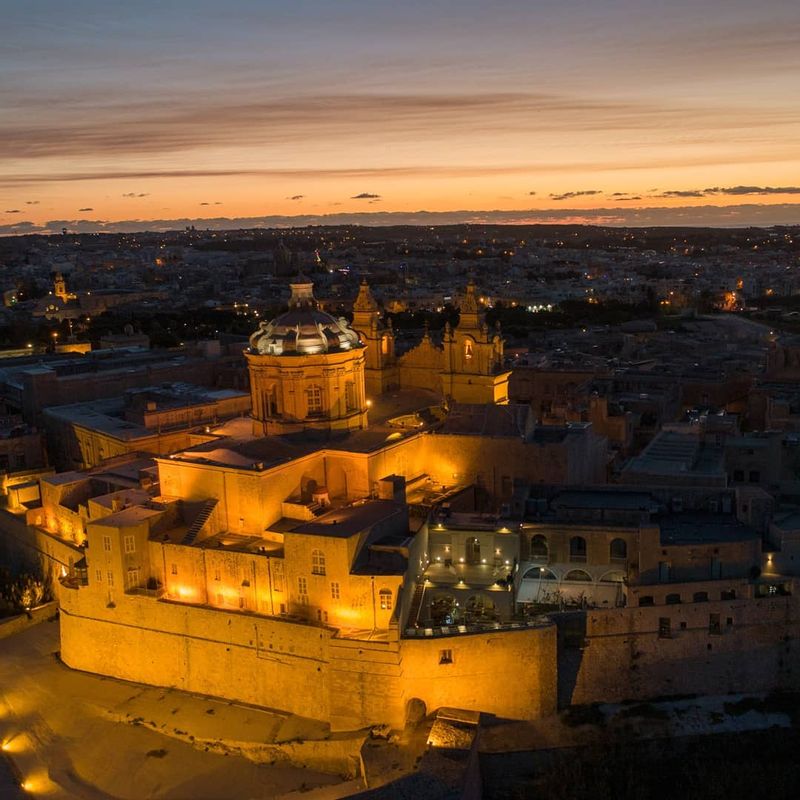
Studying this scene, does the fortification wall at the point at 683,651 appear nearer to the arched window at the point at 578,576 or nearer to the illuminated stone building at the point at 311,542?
the illuminated stone building at the point at 311,542

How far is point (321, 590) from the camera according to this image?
80.8 ft

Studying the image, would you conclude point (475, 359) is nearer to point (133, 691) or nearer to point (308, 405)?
point (308, 405)

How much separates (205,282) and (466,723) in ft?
464

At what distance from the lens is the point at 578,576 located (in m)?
26.2

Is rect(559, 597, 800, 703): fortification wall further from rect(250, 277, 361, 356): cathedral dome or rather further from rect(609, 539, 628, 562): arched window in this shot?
rect(250, 277, 361, 356): cathedral dome

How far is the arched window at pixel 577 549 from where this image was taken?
26.3 metres

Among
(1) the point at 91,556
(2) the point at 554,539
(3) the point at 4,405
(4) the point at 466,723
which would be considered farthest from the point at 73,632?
(3) the point at 4,405

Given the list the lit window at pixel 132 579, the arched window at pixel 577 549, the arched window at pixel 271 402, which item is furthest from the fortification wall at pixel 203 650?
the arched window at pixel 271 402

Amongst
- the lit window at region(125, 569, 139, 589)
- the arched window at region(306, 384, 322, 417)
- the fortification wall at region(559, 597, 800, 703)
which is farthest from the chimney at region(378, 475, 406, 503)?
the lit window at region(125, 569, 139, 589)

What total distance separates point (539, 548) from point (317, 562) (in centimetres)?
636

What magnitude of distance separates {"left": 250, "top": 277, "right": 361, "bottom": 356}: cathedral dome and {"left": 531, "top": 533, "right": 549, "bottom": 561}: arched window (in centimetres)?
940

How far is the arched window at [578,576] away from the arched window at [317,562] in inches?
263

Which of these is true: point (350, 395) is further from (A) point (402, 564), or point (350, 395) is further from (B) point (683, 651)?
(B) point (683, 651)

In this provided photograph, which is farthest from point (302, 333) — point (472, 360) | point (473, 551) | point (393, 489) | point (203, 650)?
point (203, 650)
